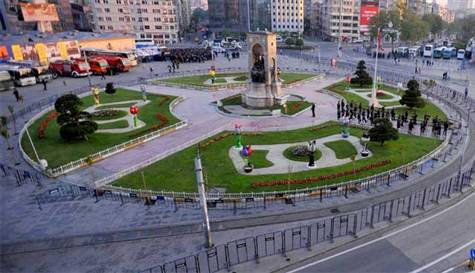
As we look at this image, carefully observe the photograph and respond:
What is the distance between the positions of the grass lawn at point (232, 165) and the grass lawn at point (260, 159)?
6.03 ft

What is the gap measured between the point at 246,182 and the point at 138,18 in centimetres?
10384

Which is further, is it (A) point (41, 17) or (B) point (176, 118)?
(A) point (41, 17)

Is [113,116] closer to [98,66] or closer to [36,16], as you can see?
[98,66]

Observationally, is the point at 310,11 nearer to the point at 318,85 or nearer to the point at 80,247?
the point at 318,85

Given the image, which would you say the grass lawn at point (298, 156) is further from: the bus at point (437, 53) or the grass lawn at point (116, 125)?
the bus at point (437, 53)

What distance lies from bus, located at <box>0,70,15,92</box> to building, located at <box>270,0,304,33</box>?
320 ft

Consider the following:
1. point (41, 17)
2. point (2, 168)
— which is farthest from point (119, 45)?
point (2, 168)

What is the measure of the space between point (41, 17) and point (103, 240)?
83.5m

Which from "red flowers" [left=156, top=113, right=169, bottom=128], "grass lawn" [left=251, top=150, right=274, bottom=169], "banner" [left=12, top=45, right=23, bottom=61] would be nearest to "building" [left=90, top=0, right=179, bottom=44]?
"banner" [left=12, top=45, right=23, bottom=61]

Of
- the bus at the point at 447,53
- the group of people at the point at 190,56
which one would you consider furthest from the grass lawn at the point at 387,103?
the group of people at the point at 190,56

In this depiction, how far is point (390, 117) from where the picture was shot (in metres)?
38.3

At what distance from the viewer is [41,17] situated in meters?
84.6

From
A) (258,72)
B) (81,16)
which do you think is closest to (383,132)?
(258,72)

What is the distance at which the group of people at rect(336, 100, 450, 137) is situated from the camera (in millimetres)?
33344
